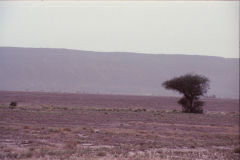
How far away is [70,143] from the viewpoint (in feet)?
70.2

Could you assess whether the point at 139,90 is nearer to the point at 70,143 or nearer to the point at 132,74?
the point at 132,74

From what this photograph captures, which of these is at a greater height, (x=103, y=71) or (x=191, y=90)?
(x=103, y=71)

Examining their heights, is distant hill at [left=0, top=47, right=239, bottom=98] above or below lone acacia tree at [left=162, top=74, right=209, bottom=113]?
above

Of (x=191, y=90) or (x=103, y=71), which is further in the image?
(x=103, y=71)

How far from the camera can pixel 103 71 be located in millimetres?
172250

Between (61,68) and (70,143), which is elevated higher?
(61,68)

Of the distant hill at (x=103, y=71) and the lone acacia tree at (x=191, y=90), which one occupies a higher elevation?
the distant hill at (x=103, y=71)

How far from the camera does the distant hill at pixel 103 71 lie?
15450 cm

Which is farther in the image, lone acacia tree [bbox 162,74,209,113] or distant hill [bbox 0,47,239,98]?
distant hill [bbox 0,47,239,98]

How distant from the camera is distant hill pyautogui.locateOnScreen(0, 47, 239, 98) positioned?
6083 inches

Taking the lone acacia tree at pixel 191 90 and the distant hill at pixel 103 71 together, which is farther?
the distant hill at pixel 103 71

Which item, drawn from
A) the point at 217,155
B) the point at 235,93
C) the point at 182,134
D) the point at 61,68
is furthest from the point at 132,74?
the point at 217,155

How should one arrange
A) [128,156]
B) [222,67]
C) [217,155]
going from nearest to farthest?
1. [128,156]
2. [217,155]
3. [222,67]

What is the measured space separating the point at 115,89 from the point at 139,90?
915cm
